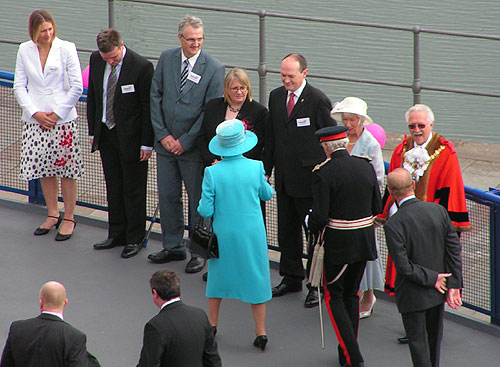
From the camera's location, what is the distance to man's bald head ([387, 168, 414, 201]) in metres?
6.05

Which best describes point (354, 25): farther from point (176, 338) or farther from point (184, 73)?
point (176, 338)

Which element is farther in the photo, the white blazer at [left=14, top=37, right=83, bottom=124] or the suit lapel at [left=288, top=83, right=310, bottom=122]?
the white blazer at [left=14, top=37, right=83, bottom=124]

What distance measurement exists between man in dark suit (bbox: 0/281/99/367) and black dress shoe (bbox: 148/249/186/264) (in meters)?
2.88

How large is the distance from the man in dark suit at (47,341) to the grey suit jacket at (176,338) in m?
0.36

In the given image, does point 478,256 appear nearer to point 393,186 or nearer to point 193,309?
point 393,186

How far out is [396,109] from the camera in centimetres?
1184

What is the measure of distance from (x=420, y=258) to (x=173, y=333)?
1.64m

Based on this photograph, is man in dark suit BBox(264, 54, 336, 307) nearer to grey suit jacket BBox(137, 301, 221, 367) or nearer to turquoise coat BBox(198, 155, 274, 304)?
turquoise coat BBox(198, 155, 274, 304)

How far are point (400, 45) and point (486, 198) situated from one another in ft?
14.6

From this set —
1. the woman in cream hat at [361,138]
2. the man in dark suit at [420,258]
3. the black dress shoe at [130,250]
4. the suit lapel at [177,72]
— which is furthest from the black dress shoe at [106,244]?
→ the man in dark suit at [420,258]

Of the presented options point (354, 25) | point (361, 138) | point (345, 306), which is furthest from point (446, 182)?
point (354, 25)

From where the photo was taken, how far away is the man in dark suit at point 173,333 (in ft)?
17.2

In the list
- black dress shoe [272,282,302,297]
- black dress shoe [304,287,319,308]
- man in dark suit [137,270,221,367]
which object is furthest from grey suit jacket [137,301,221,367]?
black dress shoe [272,282,302,297]

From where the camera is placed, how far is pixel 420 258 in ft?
20.0
